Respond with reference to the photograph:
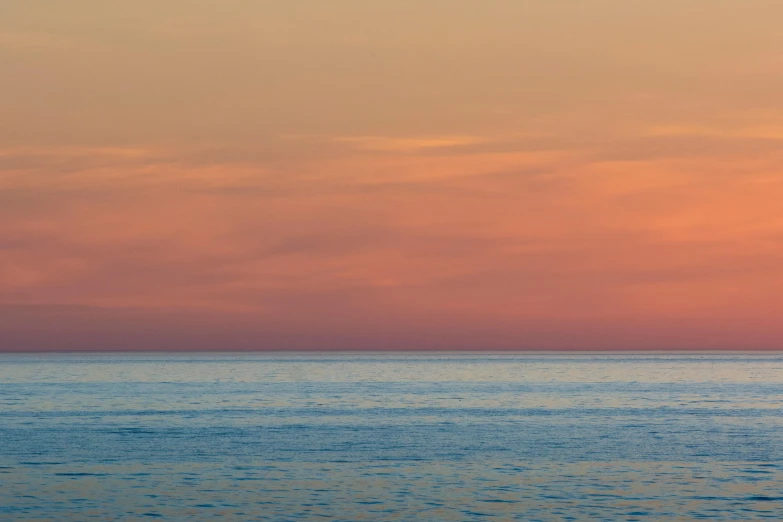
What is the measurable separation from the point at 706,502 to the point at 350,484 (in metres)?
13.3

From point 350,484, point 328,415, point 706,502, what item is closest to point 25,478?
point 350,484

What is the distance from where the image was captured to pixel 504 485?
4328 centimetres

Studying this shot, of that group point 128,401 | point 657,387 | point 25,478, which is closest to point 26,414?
point 128,401

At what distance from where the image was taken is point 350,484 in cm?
4359

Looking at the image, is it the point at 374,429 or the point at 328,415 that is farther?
the point at 328,415

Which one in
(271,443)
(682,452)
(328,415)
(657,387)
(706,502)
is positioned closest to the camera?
(706,502)

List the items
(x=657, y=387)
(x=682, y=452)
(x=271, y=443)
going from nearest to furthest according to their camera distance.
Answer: (x=682, y=452), (x=271, y=443), (x=657, y=387)

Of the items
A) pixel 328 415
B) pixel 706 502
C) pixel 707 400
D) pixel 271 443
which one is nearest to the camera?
pixel 706 502

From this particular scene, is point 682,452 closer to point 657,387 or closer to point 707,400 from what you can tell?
point 707,400

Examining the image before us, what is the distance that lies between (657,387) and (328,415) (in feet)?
215

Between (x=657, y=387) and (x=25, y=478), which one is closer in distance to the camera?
(x=25, y=478)

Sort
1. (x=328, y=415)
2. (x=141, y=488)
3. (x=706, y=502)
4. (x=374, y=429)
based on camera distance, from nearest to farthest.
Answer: (x=706, y=502)
(x=141, y=488)
(x=374, y=429)
(x=328, y=415)

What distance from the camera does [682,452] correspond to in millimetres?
53969

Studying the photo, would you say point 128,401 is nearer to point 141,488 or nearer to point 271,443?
point 271,443
